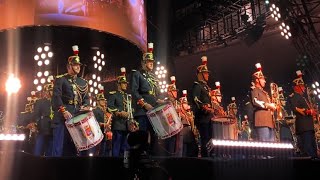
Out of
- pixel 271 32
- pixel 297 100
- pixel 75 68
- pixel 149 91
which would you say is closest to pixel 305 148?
pixel 297 100

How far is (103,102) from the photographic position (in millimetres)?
10453

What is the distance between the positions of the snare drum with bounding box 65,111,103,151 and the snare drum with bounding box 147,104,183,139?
0.96 metres

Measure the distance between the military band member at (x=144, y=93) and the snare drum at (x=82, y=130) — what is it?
979 millimetres

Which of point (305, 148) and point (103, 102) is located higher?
point (103, 102)

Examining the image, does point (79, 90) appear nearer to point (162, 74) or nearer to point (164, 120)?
point (164, 120)

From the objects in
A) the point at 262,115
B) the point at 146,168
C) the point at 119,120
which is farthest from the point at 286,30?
the point at 146,168

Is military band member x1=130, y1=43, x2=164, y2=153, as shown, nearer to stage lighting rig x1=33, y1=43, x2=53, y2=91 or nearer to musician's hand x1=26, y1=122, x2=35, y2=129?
musician's hand x1=26, y1=122, x2=35, y2=129

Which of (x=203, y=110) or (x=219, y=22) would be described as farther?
(x=219, y=22)

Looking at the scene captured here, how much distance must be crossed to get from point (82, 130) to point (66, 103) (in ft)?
2.78

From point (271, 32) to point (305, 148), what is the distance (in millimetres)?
8128

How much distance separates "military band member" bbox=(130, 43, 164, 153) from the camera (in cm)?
658

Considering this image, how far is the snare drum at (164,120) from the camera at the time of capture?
6.14 metres

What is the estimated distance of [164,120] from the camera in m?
6.14

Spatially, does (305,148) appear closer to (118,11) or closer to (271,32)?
(118,11)
